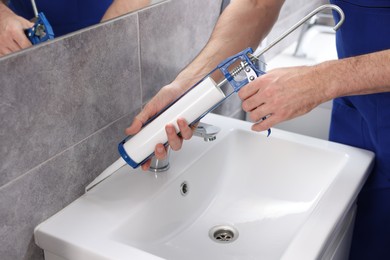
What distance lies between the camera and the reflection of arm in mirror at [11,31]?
0.81 metres

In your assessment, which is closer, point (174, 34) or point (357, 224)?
point (174, 34)

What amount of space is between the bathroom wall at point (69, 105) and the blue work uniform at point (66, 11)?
2 centimetres

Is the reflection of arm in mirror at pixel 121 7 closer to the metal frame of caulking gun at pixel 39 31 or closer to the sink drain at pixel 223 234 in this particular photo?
the metal frame of caulking gun at pixel 39 31

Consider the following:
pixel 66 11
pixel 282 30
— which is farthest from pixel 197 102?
pixel 282 30

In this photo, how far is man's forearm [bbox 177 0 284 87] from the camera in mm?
1139

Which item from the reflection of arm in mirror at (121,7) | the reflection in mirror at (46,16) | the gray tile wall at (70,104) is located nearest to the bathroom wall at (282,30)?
the gray tile wall at (70,104)

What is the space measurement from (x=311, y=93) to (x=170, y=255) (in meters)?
0.39

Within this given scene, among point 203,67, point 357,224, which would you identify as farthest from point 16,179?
point 357,224

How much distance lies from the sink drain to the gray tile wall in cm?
25

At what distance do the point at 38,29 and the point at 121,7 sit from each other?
7.9 inches

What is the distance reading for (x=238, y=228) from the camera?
1.13m

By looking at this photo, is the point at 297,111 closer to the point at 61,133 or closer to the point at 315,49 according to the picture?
the point at 61,133

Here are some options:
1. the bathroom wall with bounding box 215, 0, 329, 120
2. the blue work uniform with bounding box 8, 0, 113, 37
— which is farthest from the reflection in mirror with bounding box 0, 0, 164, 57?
the bathroom wall with bounding box 215, 0, 329, 120

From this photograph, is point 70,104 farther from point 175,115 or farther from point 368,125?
point 368,125
